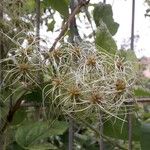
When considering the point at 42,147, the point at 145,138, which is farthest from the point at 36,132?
the point at 145,138

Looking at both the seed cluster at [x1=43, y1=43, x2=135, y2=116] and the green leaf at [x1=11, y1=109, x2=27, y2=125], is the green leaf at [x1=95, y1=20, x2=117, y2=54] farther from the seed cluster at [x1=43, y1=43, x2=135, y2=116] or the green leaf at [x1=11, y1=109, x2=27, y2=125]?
the green leaf at [x1=11, y1=109, x2=27, y2=125]

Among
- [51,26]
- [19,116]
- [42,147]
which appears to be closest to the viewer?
[42,147]

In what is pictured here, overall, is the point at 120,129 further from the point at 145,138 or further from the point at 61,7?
the point at 61,7

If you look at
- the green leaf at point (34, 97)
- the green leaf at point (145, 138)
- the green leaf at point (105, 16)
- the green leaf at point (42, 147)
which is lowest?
the green leaf at point (42, 147)

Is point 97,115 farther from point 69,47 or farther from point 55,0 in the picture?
point 55,0

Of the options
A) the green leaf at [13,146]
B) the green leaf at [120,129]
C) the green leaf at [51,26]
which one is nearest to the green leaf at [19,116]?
the green leaf at [13,146]

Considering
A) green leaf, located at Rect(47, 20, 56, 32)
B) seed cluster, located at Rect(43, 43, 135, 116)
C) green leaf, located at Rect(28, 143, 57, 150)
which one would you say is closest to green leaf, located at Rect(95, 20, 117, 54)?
seed cluster, located at Rect(43, 43, 135, 116)

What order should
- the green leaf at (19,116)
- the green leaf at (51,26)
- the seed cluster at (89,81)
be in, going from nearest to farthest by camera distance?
the seed cluster at (89,81) → the green leaf at (19,116) → the green leaf at (51,26)

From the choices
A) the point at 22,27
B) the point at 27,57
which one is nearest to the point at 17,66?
the point at 27,57

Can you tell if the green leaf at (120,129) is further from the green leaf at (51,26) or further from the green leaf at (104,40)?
the green leaf at (51,26)
